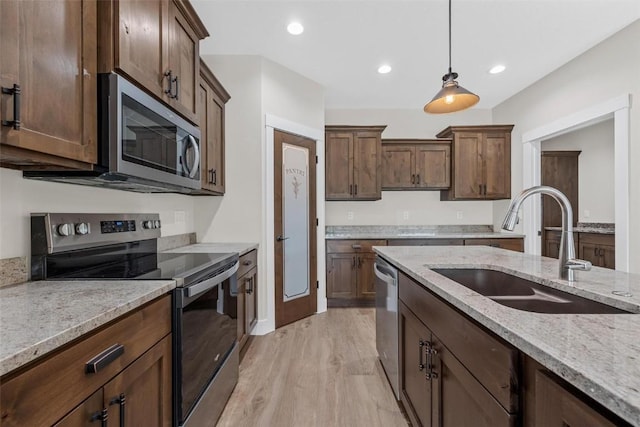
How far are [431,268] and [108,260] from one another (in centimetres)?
169

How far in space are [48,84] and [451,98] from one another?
2.21 meters

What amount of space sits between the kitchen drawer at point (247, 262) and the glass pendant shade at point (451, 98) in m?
1.87

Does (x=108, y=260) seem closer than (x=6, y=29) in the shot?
No

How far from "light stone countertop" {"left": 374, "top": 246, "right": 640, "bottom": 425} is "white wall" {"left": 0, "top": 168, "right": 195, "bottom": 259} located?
1661 mm

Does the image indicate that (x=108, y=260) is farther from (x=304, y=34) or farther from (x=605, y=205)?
Answer: (x=605, y=205)

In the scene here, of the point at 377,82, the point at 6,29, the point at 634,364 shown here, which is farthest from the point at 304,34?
the point at 634,364

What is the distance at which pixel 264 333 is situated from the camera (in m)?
2.95

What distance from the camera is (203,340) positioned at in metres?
1.47

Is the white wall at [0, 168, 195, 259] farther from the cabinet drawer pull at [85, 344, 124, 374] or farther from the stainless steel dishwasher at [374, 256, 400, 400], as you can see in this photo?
the stainless steel dishwasher at [374, 256, 400, 400]

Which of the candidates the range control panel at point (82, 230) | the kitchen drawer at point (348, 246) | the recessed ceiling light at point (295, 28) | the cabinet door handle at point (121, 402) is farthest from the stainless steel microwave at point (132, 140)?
the kitchen drawer at point (348, 246)

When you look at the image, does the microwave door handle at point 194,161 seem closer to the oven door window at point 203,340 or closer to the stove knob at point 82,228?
the stove knob at point 82,228

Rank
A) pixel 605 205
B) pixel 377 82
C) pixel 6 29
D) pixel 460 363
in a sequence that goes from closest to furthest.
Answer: pixel 6 29 < pixel 460 363 < pixel 377 82 < pixel 605 205

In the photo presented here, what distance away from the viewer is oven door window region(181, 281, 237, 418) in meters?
1.29

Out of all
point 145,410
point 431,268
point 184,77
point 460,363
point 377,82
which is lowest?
point 145,410
